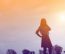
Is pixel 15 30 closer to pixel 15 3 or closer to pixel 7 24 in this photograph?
pixel 7 24

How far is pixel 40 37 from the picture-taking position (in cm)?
191

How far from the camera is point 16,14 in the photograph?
1.97 m

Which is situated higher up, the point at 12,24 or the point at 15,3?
the point at 15,3

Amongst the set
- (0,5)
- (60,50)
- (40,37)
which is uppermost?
(0,5)

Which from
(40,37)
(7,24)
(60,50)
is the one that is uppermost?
(7,24)

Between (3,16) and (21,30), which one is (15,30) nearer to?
(21,30)

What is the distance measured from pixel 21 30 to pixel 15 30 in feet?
0.19

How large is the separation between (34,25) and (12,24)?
8.7 inches

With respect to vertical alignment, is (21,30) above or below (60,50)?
above

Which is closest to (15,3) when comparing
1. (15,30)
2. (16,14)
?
(16,14)

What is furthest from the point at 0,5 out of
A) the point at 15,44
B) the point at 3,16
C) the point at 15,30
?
the point at 15,44

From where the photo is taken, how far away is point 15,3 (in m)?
1.96

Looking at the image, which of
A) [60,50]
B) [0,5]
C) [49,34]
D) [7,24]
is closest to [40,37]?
[49,34]

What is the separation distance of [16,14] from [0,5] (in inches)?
7.1
